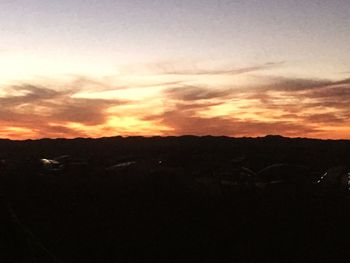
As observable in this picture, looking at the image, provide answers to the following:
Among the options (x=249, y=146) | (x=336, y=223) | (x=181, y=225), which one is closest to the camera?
(x=181, y=225)

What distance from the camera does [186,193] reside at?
29438 millimetres

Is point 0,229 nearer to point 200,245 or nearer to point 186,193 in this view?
point 200,245

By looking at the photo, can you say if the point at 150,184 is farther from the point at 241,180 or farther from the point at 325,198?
the point at 325,198

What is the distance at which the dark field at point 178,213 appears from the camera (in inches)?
848

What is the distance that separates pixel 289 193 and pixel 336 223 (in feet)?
17.6

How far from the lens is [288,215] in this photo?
27.4 metres

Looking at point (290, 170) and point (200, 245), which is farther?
point (290, 170)

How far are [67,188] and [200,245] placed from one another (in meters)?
12.2

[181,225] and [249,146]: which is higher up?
[249,146]

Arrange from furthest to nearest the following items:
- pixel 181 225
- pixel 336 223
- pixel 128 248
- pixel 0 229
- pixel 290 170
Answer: pixel 290 170
pixel 336 223
pixel 181 225
pixel 128 248
pixel 0 229

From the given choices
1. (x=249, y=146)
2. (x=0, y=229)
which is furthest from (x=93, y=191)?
(x=249, y=146)

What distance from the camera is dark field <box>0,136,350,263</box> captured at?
21.5 meters

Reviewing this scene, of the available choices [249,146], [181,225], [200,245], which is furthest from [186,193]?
[249,146]

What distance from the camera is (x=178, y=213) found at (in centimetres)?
2619
